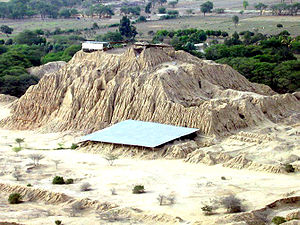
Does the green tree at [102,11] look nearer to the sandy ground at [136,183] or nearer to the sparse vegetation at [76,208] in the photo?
the sandy ground at [136,183]

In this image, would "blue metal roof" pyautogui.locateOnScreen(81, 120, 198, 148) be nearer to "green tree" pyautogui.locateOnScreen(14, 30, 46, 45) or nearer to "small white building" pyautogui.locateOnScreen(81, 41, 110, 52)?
"small white building" pyautogui.locateOnScreen(81, 41, 110, 52)

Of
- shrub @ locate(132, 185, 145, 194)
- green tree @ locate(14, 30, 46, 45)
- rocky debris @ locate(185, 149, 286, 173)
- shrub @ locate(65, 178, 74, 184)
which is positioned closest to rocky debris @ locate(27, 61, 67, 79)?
green tree @ locate(14, 30, 46, 45)

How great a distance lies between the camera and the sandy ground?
3631cm

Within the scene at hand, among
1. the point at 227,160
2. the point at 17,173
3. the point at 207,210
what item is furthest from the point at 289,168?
the point at 17,173

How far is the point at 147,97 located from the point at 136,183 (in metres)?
14.3

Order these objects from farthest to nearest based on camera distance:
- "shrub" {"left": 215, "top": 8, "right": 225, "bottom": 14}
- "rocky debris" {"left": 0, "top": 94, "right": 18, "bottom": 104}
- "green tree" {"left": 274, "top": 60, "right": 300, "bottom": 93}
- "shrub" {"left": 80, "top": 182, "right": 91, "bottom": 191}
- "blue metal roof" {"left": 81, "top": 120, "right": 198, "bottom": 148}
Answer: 1. "shrub" {"left": 215, "top": 8, "right": 225, "bottom": 14}
2. "rocky debris" {"left": 0, "top": 94, "right": 18, "bottom": 104}
3. "green tree" {"left": 274, "top": 60, "right": 300, "bottom": 93}
4. "blue metal roof" {"left": 81, "top": 120, "right": 198, "bottom": 148}
5. "shrub" {"left": 80, "top": 182, "right": 91, "bottom": 191}

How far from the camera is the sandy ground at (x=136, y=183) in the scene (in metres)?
36.3

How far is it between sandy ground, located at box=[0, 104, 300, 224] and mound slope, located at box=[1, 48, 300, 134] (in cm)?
637

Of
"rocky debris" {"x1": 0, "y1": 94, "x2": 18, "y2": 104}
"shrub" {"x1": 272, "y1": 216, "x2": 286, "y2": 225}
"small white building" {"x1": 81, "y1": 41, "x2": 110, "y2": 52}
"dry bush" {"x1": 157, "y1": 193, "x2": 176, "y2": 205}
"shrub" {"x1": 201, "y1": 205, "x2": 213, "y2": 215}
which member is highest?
"small white building" {"x1": 81, "y1": 41, "x2": 110, "y2": 52}

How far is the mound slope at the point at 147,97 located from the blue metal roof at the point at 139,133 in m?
1.44

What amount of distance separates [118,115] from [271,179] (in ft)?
57.6

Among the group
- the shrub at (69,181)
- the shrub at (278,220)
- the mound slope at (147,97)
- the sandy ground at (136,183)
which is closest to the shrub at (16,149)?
the sandy ground at (136,183)

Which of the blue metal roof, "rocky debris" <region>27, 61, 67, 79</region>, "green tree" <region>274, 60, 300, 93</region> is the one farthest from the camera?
"rocky debris" <region>27, 61, 67, 79</region>

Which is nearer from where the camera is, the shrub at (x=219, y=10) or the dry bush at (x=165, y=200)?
the dry bush at (x=165, y=200)
